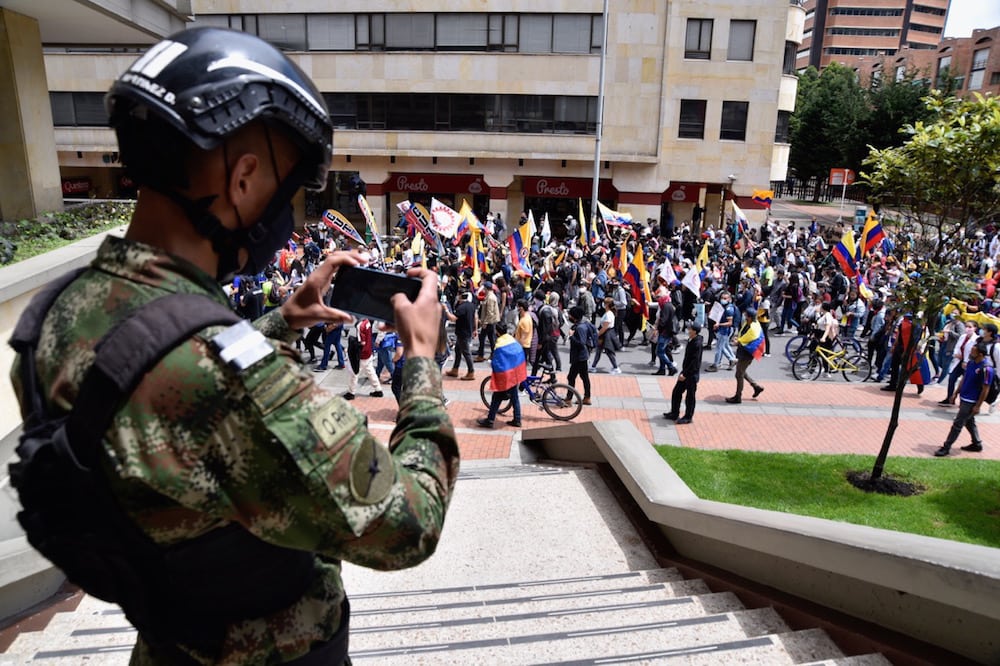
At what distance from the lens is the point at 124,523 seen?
4.18 feet

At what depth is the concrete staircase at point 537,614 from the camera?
328cm

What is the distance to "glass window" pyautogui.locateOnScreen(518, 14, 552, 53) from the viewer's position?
30.6m

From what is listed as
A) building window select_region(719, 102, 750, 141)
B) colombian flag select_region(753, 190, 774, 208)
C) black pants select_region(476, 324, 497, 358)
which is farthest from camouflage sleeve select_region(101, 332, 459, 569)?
building window select_region(719, 102, 750, 141)

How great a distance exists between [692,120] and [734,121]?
1.86 m

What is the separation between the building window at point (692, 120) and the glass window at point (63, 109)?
1123 inches

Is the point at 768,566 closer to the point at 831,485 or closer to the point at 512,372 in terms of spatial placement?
the point at 831,485

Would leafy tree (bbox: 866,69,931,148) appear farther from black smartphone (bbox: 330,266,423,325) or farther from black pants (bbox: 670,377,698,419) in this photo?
black smartphone (bbox: 330,266,423,325)

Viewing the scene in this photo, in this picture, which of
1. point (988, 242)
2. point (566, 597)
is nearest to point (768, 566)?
point (566, 597)

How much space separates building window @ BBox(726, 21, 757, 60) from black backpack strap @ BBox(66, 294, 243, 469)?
34.0 meters

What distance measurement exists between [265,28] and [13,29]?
2399 centimetres

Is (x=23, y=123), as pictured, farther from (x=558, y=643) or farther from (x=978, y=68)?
(x=978, y=68)

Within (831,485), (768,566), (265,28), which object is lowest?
(831,485)

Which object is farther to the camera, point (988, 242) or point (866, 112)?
point (866, 112)

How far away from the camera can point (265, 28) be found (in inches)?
1267
